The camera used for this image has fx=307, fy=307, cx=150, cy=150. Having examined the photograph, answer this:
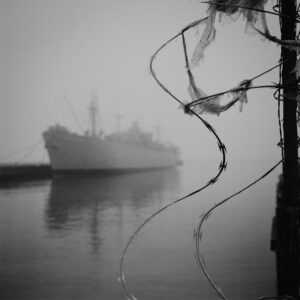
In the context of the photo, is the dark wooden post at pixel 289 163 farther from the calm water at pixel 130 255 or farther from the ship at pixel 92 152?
the ship at pixel 92 152

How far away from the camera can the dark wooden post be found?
2.80 meters

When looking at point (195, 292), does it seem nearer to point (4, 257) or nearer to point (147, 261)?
point (147, 261)

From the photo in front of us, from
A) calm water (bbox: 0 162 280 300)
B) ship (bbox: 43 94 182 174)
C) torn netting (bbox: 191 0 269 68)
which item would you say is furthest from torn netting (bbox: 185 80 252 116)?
ship (bbox: 43 94 182 174)

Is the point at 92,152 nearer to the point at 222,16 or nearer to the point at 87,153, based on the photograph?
the point at 87,153

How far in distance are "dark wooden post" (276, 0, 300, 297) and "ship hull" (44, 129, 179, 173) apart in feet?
151

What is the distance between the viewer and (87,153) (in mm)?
49969

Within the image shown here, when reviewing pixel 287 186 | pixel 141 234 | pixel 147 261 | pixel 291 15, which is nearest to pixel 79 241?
pixel 141 234

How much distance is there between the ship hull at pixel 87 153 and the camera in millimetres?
47125

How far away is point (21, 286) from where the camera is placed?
657cm

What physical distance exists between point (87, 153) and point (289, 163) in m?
48.4

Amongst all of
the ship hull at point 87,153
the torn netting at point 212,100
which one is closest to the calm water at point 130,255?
the torn netting at point 212,100

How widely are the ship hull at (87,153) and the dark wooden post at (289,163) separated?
4589 centimetres

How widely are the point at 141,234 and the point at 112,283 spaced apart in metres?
5.01

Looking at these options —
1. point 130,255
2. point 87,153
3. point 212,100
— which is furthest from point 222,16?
point 87,153
